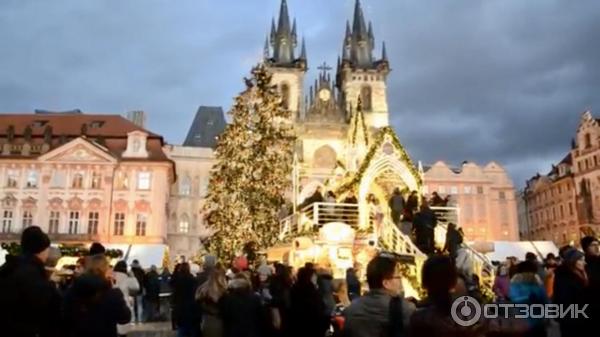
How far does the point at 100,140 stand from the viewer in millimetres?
45344

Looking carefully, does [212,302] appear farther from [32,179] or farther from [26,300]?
[32,179]

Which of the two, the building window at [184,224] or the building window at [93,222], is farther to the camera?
the building window at [184,224]

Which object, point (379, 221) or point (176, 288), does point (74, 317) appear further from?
point (379, 221)

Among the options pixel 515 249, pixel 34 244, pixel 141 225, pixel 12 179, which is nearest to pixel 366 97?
pixel 141 225

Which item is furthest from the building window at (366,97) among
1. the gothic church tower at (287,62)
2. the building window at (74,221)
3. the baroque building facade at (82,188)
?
the building window at (74,221)

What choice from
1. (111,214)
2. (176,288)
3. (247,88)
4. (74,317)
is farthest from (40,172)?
(74,317)

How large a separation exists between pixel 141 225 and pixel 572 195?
156ft

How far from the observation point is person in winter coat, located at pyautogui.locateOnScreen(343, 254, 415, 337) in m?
3.61

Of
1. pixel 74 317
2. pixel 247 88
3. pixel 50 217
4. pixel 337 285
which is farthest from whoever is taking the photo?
pixel 50 217

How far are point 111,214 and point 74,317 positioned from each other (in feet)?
136

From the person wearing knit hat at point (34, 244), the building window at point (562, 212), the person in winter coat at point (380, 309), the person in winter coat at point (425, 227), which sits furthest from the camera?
the building window at point (562, 212)

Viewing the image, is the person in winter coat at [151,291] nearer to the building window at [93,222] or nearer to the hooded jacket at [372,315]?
the hooded jacket at [372,315]

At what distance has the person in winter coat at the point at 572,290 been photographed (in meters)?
4.86

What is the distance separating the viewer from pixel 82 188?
4341 centimetres
